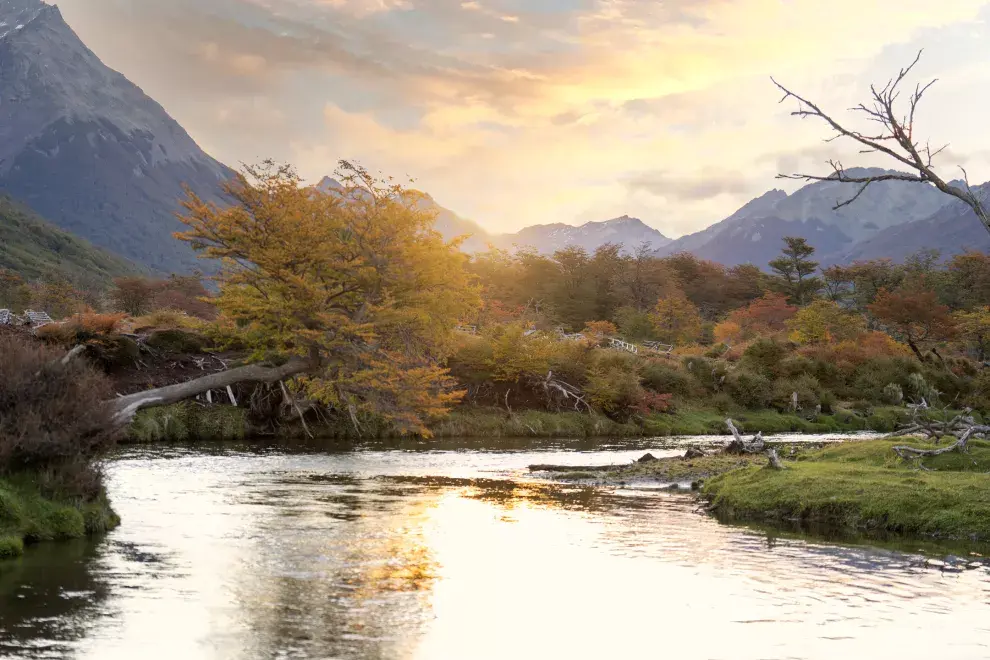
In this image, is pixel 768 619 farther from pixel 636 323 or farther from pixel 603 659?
pixel 636 323

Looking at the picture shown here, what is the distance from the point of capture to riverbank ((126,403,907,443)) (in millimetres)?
40781

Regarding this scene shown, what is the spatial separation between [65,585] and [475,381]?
43239mm

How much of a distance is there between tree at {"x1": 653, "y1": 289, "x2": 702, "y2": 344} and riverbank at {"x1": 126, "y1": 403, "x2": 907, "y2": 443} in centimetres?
2913

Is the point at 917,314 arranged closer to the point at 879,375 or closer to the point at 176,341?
the point at 879,375

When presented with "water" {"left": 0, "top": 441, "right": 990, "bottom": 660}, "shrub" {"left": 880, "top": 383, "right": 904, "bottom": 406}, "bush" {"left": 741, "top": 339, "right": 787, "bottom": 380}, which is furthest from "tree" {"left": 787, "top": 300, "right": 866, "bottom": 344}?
"water" {"left": 0, "top": 441, "right": 990, "bottom": 660}

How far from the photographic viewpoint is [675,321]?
96.9m

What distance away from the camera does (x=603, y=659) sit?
9922 mm

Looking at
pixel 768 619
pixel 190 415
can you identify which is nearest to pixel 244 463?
pixel 190 415

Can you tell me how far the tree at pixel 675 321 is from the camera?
305ft

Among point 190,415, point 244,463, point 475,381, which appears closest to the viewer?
point 244,463

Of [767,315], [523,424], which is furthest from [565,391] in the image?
[767,315]

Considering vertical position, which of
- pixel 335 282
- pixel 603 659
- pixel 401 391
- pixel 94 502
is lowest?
pixel 603 659

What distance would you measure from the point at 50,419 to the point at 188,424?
87.0ft

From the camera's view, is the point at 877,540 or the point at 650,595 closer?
the point at 650,595
